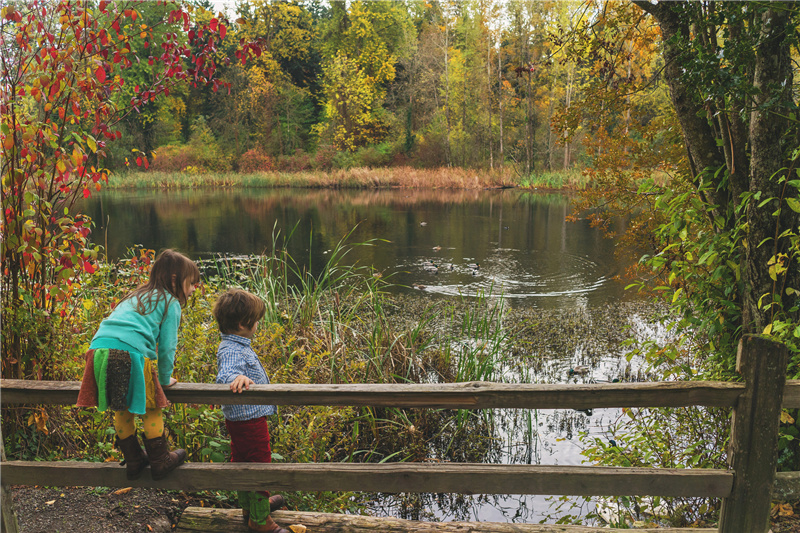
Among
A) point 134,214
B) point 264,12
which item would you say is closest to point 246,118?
point 264,12

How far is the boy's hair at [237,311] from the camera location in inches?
104

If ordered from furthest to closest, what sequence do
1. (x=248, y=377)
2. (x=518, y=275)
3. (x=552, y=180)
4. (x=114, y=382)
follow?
1. (x=552, y=180)
2. (x=518, y=275)
3. (x=248, y=377)
4. (x=114, y=382)

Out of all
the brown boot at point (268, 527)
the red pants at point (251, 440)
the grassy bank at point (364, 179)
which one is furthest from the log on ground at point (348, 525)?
the grassy bank at point (364, 179)

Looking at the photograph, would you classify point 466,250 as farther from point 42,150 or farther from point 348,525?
point 348,525

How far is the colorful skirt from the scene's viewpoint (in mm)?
2344

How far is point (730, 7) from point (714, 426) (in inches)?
96.0

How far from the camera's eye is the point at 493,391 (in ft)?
7.73

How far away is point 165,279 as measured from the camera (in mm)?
2557

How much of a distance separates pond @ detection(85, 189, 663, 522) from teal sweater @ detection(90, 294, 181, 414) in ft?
6.62

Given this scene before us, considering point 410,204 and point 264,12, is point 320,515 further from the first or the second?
point 264,12

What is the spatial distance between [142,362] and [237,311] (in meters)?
0.46

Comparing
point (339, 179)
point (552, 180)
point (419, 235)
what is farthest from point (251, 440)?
point (339, 179)

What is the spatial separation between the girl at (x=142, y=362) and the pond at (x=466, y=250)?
1.84m

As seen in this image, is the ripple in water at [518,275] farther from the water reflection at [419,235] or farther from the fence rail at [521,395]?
the fence rail at [521,395]
